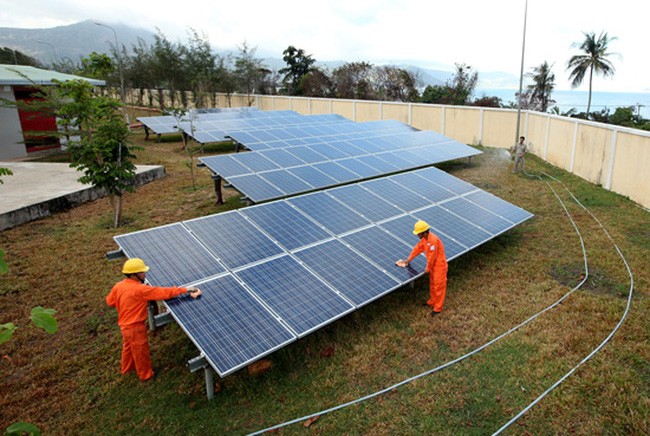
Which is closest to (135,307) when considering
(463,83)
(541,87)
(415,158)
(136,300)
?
(136,300)

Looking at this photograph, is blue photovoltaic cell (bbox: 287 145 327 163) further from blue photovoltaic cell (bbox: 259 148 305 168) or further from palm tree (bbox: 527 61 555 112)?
palm tree (bbox: 527 61 555 112)

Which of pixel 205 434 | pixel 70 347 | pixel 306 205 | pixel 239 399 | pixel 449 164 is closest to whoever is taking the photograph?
pixel 205 434

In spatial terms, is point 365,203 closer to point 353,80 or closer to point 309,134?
point 309,134

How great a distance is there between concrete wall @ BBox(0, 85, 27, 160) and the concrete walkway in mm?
3920

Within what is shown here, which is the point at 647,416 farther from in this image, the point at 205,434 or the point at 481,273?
the point at 205,434

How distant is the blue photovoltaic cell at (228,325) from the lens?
4.97 metres

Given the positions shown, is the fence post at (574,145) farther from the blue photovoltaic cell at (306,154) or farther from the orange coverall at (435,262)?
the orange coverall at (435,262)

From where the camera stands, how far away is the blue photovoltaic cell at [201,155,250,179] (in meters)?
12.0

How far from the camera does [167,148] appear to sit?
953 inches

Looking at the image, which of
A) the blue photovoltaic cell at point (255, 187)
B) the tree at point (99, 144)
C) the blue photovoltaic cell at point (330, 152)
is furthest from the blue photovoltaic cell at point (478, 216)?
the tree at point (99, 144)

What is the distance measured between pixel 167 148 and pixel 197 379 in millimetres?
20799

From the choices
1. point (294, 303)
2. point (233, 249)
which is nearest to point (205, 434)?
point (294, 303)

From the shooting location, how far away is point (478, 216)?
965 centimetres

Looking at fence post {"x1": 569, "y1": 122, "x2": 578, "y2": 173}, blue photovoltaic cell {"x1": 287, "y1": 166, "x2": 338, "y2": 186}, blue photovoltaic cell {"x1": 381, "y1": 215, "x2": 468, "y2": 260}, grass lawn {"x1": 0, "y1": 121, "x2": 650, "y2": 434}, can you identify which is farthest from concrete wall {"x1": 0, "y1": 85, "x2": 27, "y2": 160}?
fence post {"x1": 569, "y1": 122, "x2": 578, "y2": 173}
